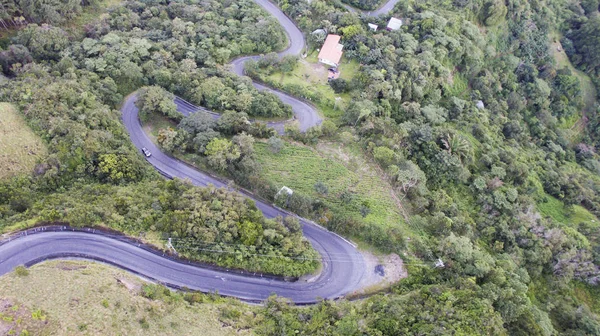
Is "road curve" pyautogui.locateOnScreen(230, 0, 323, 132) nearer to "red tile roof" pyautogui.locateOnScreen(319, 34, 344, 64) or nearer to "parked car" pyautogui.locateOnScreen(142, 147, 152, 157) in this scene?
"red tile roof" pyautogui.locateOnScreen(319, 34, 344, 64)

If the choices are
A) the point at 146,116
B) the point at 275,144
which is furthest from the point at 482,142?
the point at 146,116

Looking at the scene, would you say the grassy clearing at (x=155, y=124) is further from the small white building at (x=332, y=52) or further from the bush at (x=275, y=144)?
the small white building at (x=332, y=52)

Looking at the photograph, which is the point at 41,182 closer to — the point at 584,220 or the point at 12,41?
the point at 12,41

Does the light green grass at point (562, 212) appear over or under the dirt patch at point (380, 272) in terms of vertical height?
over

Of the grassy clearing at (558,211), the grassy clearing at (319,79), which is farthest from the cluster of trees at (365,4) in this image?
the grassy clearing at (558,211)

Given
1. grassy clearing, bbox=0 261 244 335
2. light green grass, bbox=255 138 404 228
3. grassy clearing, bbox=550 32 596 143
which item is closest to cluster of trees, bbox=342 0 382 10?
light green grass, bbox=255 138 404 228

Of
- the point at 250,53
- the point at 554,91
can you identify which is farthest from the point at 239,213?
the point at 554,91
